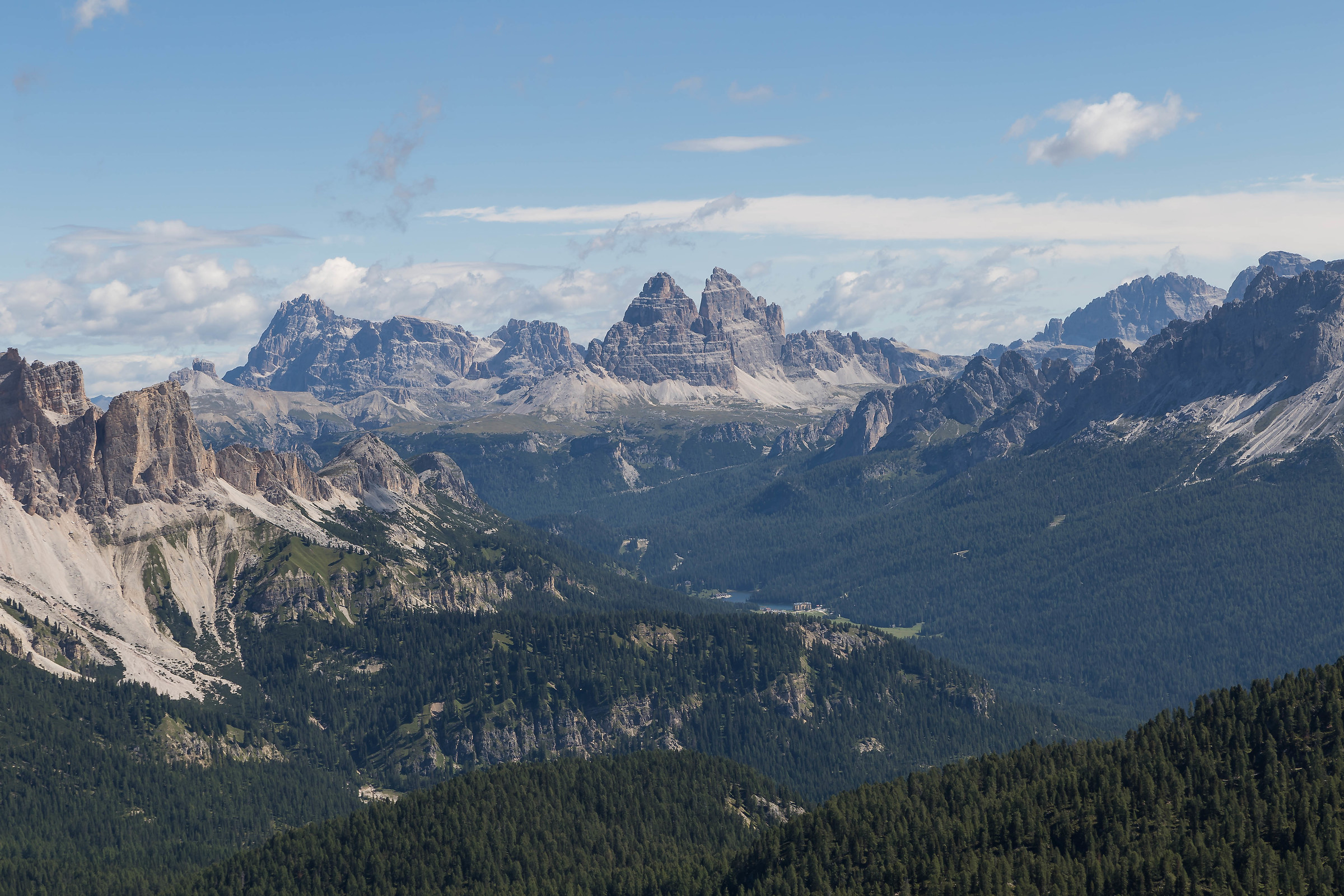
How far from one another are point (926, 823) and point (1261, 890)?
53.4 meters

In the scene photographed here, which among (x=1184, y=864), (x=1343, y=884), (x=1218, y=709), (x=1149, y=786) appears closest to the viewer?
(x=1343, y=884)

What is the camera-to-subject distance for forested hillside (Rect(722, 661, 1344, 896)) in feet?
525

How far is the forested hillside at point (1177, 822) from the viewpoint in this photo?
160 m

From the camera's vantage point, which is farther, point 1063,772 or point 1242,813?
point 1063,772

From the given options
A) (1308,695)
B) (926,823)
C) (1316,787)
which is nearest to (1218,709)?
(1308,695)

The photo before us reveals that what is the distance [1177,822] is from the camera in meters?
175

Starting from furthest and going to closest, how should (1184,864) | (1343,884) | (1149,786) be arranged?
(1149,786) → (1184,864) → (1343,884)

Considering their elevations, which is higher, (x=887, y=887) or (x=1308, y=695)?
(x=1308, y=695)

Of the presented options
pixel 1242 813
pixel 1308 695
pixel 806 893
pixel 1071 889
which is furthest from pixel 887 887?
pixel 1308 695

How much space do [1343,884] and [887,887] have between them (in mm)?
55723

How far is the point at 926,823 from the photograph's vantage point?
19975 centimetres

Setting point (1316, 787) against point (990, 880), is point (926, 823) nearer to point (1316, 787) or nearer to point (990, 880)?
point (990, 880)

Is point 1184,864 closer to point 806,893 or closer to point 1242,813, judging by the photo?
point 1242,813

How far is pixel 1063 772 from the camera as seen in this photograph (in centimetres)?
19675
